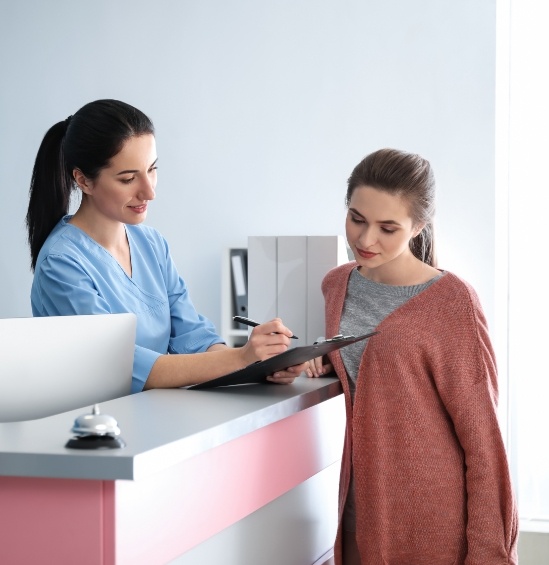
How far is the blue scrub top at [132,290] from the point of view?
194 centimetres

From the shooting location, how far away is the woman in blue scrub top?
1.98 metres

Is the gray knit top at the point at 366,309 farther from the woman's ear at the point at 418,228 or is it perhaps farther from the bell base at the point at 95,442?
the bell base at the point at 95,442

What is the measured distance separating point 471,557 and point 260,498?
1.36ft

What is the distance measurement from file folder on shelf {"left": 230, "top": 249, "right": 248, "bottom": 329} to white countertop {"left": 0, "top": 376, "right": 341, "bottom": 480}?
8.67ft

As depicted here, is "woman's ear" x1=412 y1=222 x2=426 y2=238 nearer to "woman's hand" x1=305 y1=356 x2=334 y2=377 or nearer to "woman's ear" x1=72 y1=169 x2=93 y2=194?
"woman's hand" x1=305 y1=356 x2=334 y2=377

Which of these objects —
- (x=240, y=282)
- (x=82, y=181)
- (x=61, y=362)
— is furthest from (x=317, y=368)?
(x=240, y=282)

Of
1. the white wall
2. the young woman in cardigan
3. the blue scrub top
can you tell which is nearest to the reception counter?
the young woman in cardigan

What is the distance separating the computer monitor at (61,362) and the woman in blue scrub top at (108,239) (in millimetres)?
153

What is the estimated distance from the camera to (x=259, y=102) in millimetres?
4602

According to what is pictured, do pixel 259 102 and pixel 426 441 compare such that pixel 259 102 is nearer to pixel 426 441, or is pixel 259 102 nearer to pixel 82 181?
pixel 82 181

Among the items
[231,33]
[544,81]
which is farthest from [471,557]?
[231,33]

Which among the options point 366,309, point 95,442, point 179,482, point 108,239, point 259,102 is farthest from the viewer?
point 259,102

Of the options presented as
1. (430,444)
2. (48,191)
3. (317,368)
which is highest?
(48,191)

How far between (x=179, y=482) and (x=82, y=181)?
43.0 inches
